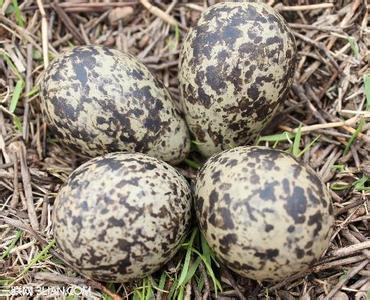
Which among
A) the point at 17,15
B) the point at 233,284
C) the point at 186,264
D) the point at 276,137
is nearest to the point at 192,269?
the point at 186,264

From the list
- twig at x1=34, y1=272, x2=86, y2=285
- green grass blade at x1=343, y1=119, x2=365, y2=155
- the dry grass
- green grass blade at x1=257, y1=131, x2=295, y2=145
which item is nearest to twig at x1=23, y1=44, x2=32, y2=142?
the dry grass

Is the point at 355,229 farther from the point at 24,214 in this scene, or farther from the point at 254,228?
the point at 24,214

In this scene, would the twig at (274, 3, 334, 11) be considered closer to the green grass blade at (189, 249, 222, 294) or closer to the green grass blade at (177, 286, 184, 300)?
the green grass blade at (189, 249, 222, 294)

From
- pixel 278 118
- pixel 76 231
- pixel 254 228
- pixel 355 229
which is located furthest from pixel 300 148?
pixel 76 231

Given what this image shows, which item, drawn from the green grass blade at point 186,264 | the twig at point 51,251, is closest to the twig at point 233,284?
the green grass blade at point 186,264

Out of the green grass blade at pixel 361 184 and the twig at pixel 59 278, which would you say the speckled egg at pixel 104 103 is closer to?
the twig at pixel 59 278
